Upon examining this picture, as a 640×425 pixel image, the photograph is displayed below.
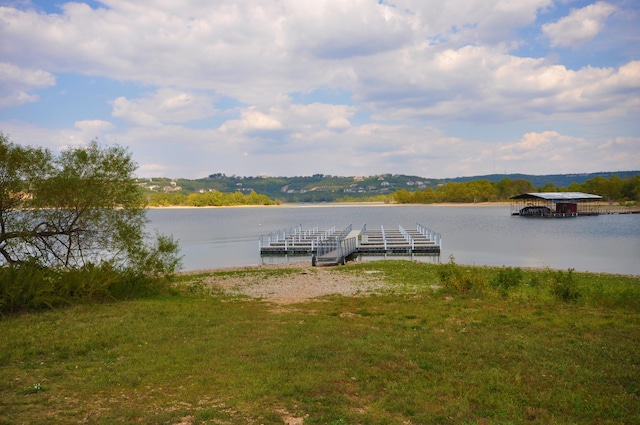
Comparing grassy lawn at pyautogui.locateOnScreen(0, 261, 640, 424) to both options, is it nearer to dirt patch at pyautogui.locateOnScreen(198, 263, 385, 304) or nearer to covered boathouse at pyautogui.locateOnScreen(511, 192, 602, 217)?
dirt patch at pyautogui.locateOnScreen(198, 263, 385, 304)

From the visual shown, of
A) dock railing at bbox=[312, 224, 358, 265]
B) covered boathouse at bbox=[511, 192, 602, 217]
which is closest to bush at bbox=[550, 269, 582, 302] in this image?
dock railing at bbox=[312, 224, 358, 265]

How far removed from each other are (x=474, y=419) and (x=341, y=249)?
29210mm

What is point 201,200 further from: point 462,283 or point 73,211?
point 462,283

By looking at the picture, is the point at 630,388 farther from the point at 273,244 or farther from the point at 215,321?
the point at 273,244

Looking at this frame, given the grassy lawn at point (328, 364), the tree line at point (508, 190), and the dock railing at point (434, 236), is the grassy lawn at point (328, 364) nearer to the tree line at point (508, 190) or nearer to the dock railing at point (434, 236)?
the dock railing at point (434, 236)

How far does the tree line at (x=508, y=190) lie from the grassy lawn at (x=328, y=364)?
12630 cm

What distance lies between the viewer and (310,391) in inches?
249

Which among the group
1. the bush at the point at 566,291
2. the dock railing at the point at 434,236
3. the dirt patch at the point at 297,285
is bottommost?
the dock railing at the point at 434,236

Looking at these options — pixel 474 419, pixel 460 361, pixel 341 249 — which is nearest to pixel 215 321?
pixel 460 361

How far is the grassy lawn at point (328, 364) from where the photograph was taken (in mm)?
5617

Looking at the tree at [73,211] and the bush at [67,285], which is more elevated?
the tree at [73,211]

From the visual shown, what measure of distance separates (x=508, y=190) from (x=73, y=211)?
517 ft

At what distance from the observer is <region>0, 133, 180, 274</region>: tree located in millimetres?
13961

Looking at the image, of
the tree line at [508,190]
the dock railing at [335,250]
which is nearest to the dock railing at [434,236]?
the dock railing at [335,250]
